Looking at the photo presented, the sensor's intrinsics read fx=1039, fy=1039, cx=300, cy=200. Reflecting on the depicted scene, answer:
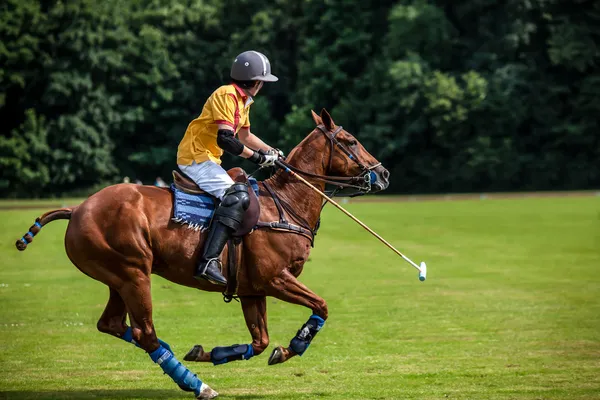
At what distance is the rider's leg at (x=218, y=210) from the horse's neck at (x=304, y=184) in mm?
612

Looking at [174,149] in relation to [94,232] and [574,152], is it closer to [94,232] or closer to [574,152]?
[574,152]

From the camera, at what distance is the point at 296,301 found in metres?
9.60

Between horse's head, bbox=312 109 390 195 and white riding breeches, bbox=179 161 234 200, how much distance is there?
1.13 metres

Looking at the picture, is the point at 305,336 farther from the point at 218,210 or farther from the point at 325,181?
the point at 325,181

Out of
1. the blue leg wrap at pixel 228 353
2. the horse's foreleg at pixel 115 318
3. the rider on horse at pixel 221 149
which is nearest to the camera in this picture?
the rider on horse at pixel 221 149

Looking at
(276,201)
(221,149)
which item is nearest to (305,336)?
(276,201)

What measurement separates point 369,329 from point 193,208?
5022 mm

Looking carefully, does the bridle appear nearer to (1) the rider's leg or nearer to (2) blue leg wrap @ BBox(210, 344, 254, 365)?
(1) the rider's leg

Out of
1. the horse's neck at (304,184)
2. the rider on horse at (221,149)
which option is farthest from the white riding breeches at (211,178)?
the horse's neck at (304,184)

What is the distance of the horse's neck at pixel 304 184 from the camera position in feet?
33.0

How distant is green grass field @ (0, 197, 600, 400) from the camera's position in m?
10.1

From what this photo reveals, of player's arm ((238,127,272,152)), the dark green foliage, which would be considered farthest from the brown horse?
the dark green foliage

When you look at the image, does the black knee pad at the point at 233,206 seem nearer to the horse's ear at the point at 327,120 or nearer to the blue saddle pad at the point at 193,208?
the blue saddle pad at the point at 193,208

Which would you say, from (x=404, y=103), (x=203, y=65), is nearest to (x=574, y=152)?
(x=404, y=103)
